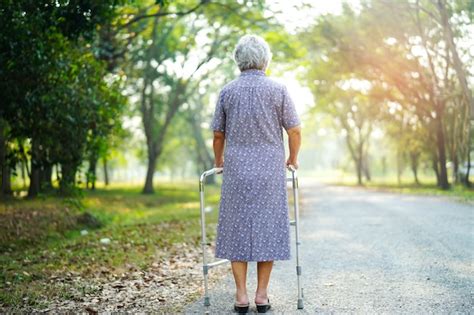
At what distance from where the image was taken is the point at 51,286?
5.42m

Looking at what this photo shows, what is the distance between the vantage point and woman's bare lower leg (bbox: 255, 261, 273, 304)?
413 centimetres

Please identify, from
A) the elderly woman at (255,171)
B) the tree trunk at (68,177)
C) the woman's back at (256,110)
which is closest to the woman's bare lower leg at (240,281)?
the elderly woman at (255,171)

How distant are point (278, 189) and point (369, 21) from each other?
56.6 ft

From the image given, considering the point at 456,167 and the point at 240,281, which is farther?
the point at 456,167

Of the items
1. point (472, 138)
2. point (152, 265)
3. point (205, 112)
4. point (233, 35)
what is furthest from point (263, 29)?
point (205, 112)

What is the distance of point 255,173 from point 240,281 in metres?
0.84

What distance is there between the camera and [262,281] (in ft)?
13.7

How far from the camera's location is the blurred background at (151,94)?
24.6ft

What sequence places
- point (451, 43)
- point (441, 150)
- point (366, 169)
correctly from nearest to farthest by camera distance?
point (451, 43)
point (441, 150)
point (366, 169)

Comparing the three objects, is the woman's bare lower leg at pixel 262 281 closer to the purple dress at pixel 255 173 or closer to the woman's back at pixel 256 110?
the purple dress at pixel 255 173

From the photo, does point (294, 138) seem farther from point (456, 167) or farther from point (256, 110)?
point (456, 167)

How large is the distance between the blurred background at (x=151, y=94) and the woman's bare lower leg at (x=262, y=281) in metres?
1.96

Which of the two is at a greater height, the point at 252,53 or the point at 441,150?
the point at 252,53

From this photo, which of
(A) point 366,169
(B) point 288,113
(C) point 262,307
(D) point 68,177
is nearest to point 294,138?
(B) point 288,113
